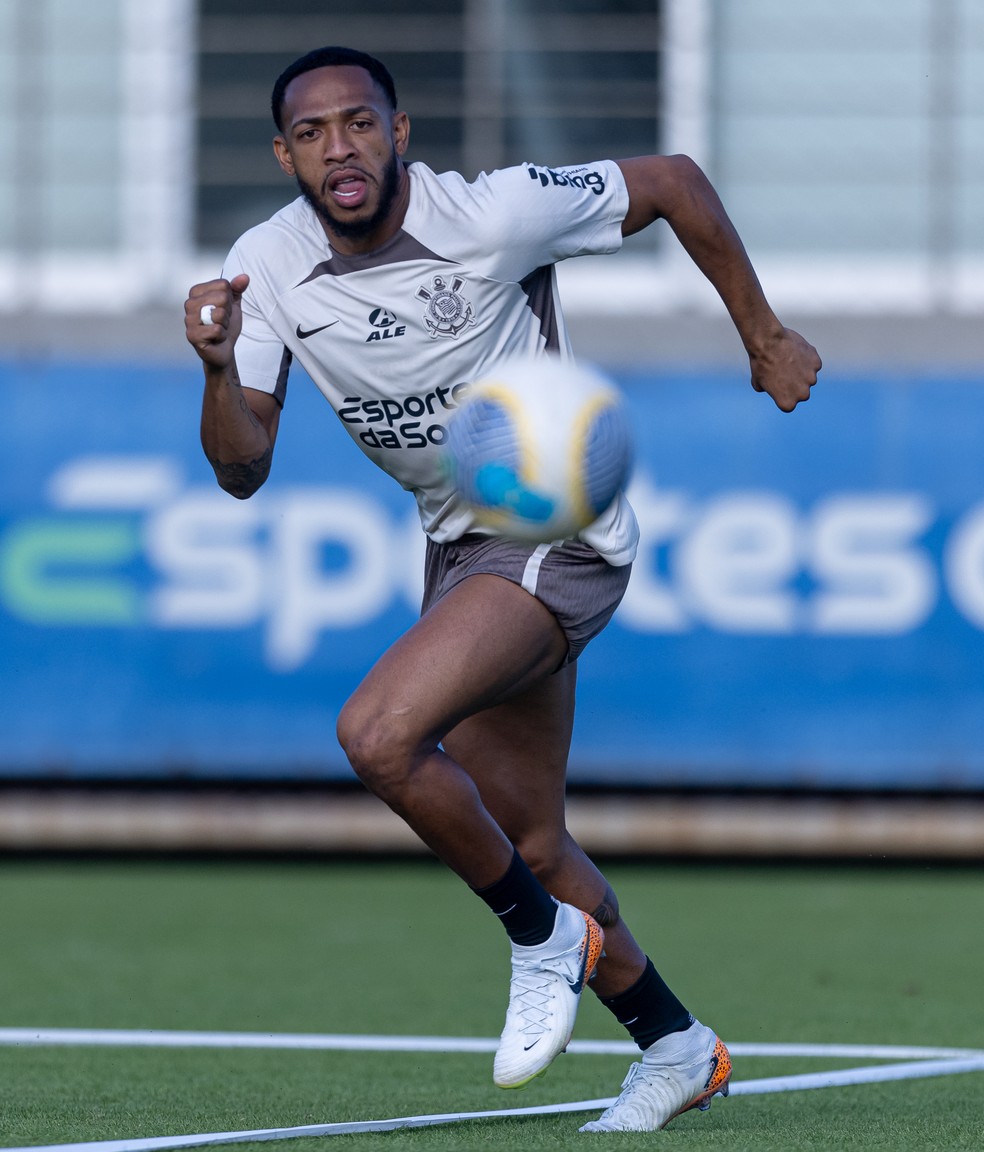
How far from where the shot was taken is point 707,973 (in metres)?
7.57

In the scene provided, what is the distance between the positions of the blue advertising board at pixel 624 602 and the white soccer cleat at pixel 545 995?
19.3ft

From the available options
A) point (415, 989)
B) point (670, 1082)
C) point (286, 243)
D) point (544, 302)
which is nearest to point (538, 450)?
point (544, 302)

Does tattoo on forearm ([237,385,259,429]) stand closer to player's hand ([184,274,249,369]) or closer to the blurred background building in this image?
player's hand ([184,274,249,369])

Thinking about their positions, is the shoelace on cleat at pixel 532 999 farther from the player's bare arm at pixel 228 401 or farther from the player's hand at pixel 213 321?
the player's hand at pixel 213 321

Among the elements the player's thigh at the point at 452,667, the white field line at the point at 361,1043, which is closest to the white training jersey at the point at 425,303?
the player's thigh at the point at 452,667

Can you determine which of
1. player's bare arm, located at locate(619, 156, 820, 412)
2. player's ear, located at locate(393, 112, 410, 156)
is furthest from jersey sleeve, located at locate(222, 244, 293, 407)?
player's bare arm, located at locate(619, 156, 820, 412)

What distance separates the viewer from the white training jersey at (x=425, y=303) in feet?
15.4

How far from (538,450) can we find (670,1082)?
1473mm

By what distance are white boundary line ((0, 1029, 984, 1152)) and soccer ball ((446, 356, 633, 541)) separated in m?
1.32

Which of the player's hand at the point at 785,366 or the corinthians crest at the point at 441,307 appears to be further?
the player's hand at the point at 785,366

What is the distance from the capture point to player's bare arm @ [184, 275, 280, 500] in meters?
4.40

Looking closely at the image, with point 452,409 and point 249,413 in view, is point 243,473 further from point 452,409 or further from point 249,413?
point 452,409

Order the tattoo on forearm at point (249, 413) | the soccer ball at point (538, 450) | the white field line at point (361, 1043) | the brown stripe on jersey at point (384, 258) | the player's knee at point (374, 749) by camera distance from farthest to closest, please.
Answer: the white field line at point (361, 1043) < the brown stripe on jersey at point (384, 258) < the tattoo on forearm at point (249, 413) < the soccer ball at point (538, 450) < the player's knee at point (374, 749)

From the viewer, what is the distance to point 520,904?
450 cm
